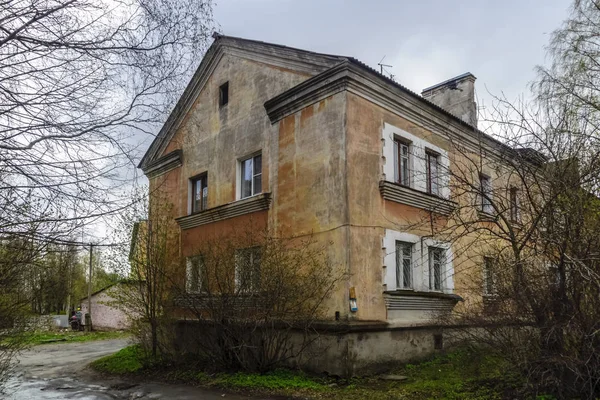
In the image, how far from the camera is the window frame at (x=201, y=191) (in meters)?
16.2

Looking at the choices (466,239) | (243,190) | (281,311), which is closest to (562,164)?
(281,311)

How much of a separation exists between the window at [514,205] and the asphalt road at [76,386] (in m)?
6.41

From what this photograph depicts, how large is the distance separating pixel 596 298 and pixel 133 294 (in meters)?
11.2

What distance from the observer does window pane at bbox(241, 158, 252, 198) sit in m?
14.6

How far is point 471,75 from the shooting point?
17656 millimetres

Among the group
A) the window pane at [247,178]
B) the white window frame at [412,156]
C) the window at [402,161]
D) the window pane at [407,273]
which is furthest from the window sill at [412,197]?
the window pane at [247,178]

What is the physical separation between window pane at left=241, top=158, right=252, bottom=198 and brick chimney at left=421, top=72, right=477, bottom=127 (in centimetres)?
818

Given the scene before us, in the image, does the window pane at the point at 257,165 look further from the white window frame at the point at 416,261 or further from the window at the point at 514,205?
the window at the point at 514,205

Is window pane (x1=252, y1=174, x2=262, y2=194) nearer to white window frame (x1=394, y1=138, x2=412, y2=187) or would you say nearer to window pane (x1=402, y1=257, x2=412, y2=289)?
white window frame (x1=394, y1=138, x2=412, y2=187)

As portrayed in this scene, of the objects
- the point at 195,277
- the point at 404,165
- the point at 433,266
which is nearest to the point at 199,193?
the point at 195,277

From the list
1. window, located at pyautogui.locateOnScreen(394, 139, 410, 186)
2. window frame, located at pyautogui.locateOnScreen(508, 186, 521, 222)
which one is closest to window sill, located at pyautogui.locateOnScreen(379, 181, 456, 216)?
window, located at pyautogui.locateOnScreen(394, 139, 410, 186)

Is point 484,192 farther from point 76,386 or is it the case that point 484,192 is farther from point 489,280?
point 76,386

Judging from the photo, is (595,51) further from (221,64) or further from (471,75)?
(221,64)

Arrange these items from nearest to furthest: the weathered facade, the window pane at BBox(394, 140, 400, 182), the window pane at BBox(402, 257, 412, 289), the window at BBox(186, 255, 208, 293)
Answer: the weathered facade
the window at BBox(186, 255, 208, 293)
the window pane at BBox(402, 257, 412, 289)
the window pane at BBox(394, 140, 400, 182)
